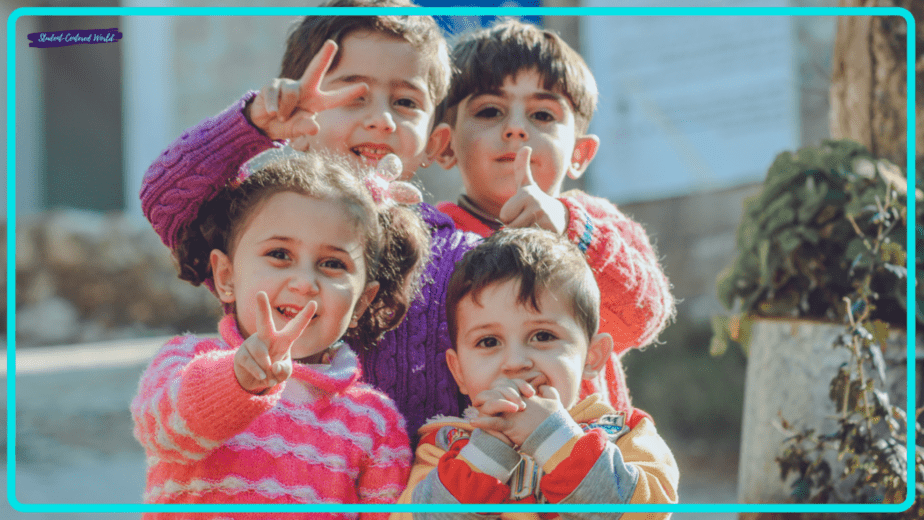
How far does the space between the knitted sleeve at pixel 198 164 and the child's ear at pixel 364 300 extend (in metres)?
0.26

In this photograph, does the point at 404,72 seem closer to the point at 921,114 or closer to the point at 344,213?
the point at 344,213

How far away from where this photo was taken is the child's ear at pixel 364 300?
4.51ft

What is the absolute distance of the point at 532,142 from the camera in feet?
5.12

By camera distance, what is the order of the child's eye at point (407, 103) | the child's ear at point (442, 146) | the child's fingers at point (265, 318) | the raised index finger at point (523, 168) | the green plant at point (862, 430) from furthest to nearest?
the green plant at point (862, 430)
the child's ear at point (442, 146)
the child's eye at point (407, 103)
the raised index finger at point (523, 168)
the child's fingers at point (265, 318)

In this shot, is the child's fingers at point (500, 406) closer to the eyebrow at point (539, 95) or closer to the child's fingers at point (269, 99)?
the child's fingers at point (269, 99)

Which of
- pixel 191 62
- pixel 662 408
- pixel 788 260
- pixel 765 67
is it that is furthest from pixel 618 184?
pixel 788 260

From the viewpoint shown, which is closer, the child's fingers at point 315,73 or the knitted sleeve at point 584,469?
the knitted sleeve at point 584,469

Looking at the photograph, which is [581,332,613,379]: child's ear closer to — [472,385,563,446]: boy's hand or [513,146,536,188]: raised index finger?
[472,385,563,446]: boy's hand

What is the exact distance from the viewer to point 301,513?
1.24 m

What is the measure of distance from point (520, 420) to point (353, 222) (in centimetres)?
38

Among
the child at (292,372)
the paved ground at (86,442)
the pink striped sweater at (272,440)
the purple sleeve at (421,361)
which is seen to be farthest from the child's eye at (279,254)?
the paved ground at (86,442)

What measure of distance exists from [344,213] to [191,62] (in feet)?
16.9

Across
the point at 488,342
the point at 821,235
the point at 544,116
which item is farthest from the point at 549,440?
the point at 821,235

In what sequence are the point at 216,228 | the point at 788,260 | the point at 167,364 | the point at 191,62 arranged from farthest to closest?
the point at 191,62 → the point at 788,260 → the point at 216,228 → the point at 167,364
